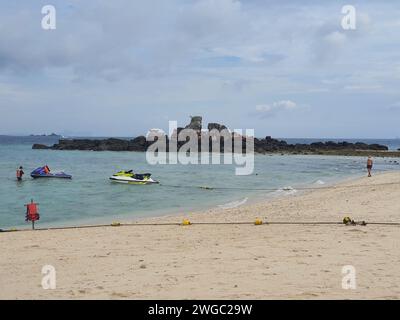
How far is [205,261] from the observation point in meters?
9.04

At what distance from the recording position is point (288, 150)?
88.6m

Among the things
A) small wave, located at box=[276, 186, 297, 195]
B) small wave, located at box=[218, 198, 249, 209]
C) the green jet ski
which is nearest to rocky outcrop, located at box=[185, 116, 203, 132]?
the green jet ski

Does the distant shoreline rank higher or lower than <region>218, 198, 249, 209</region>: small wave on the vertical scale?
higher

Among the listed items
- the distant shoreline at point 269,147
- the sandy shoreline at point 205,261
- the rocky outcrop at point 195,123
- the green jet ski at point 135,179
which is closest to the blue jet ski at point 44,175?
the green jet ski at point 135,179

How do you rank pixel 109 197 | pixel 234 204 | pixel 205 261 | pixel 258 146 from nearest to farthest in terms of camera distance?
pixel 205 261, pixel 234 204, pixel 109 197, pixel 258 146

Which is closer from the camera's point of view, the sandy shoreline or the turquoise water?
the sandy shoreline

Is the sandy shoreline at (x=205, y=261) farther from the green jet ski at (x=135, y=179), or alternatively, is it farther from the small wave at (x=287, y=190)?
the green jet ski at (x=135, y=179)

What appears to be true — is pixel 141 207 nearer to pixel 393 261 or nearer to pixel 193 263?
pixel 193 263

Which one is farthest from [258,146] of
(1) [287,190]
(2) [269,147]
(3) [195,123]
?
(1) [287,190]

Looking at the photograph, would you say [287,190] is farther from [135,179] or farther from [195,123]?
[195,123]

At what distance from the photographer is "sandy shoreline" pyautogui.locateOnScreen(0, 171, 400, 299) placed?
7.07 meters

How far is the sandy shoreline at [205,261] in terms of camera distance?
707 centimetres

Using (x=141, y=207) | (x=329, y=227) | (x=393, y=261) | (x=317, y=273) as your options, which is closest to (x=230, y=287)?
(x=317, y=273)

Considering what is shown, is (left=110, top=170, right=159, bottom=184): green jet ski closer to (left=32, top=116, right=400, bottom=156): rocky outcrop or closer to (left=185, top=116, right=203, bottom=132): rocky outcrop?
(left=32, top=116, right=400, bottom=156): rocky outcrop
